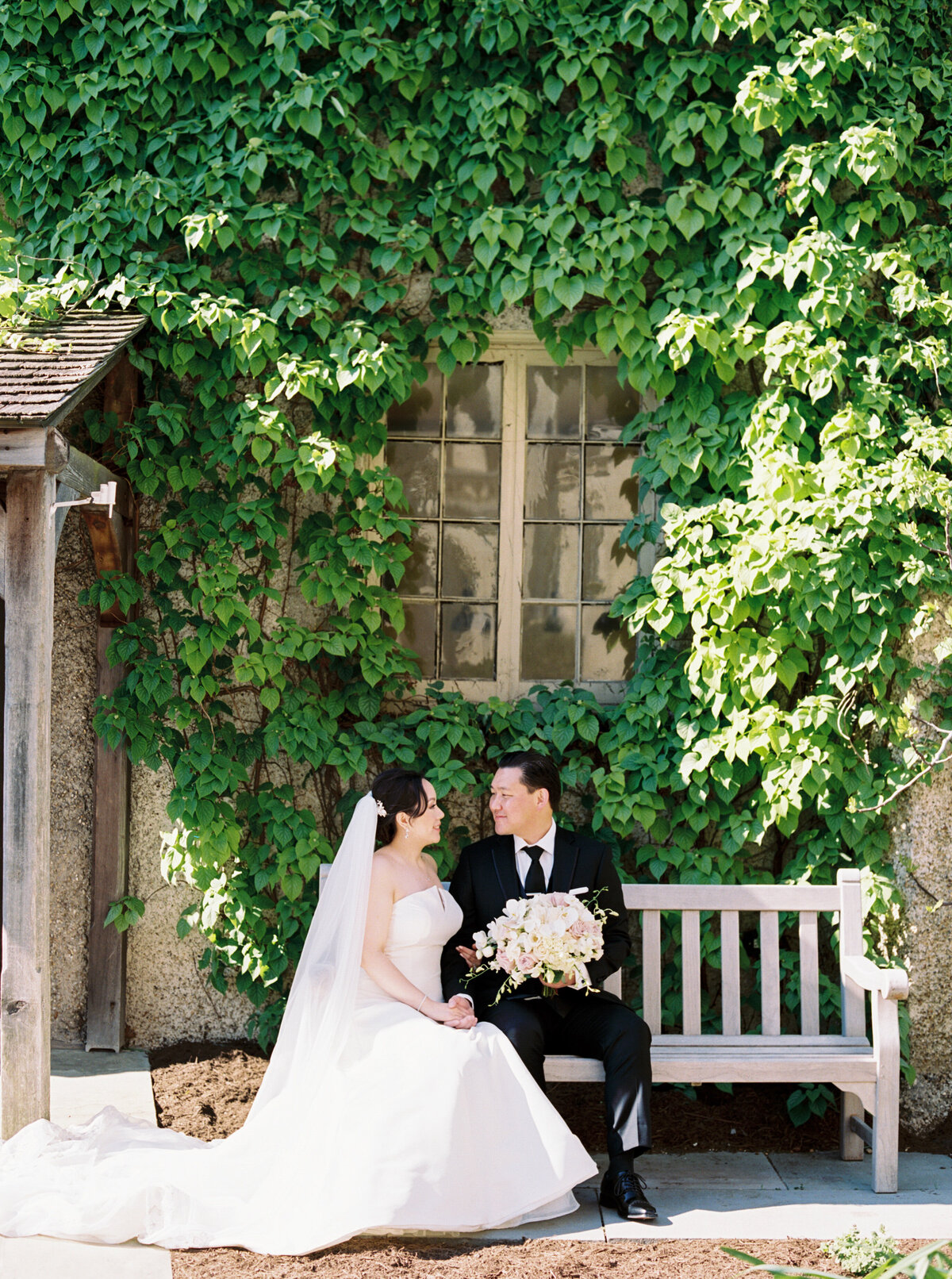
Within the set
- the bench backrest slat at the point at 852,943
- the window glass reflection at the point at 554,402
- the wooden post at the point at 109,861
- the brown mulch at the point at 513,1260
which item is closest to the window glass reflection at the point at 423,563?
the window glass reflection at the point at 554,402

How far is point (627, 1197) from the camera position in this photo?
12.8ft

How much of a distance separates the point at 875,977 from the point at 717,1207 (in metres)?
0.96

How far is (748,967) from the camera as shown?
544cm

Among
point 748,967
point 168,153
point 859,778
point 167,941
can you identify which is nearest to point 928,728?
point 859,778

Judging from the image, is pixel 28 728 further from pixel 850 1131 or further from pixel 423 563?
pixel 850 1131

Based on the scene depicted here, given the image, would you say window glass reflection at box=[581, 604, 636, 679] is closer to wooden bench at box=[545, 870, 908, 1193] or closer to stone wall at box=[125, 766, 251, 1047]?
wooden bench at box=[545, 870, 908, 1193]

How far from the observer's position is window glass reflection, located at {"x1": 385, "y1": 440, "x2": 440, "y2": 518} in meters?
5.83

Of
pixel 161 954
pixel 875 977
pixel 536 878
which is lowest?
pixel 161 954

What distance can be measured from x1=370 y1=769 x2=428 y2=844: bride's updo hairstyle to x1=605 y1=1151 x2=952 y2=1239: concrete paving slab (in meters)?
1.50

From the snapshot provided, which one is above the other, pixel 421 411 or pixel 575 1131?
pixel 421 411

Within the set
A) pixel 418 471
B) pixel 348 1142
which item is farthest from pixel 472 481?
→ pixel 348 1142

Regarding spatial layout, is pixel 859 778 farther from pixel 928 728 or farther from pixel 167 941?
pixel 167 941

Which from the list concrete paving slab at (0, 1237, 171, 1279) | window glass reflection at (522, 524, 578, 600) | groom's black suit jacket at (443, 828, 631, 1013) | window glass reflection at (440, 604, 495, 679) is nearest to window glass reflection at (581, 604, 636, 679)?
window glass reflection at (522, 524, 578, 600)

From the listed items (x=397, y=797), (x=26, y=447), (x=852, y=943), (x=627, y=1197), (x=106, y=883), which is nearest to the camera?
(x=627, y=1197)
